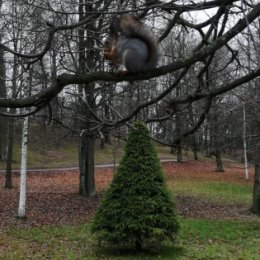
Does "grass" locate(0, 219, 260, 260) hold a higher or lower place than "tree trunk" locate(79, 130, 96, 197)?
lower

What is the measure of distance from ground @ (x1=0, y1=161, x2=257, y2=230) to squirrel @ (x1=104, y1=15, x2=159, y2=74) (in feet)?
30.8

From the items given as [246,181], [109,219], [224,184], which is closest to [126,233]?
[109,219]

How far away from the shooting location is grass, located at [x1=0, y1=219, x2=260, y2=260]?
9.13 metres

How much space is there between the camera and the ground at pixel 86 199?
13703 mm

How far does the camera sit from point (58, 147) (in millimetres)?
40281

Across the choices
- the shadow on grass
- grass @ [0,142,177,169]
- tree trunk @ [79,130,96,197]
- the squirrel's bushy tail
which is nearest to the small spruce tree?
the shadow on grass

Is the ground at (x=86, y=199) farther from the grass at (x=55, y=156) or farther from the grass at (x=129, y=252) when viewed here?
the grass at (x=55, y=156)

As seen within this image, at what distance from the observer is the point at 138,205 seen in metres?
9.14

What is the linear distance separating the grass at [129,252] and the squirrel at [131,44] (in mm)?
5988

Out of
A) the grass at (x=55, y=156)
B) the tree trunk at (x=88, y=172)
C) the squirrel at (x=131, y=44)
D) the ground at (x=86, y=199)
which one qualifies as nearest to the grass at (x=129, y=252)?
the ground at (x=86, y=199)

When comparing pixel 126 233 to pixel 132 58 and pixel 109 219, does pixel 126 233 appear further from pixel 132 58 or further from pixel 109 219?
pixel 132 58

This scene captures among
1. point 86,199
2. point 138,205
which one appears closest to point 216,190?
point 86,199

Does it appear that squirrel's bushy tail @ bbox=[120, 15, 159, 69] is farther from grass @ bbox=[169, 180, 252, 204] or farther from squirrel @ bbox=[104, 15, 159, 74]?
grass @ bbox=[169, 180, 252, 204]

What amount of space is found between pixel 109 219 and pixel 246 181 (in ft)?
67.4
